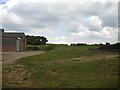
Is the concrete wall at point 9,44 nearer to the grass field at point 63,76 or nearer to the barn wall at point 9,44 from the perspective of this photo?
the barn wall at point 9,44

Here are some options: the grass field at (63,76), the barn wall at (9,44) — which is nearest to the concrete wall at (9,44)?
the barn wall at (9,44)

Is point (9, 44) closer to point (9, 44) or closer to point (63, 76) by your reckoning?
point (9, 44)

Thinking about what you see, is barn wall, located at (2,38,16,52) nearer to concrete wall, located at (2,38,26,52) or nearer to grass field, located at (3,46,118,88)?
concrete wall, located at (2,38,26,52)

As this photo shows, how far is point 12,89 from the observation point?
5.73 metres

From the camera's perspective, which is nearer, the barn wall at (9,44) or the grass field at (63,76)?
the grass field at (63,76)

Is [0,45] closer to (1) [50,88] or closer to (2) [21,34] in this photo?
(2) [21,34]

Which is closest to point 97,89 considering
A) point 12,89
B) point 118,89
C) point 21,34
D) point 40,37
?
point 118,89

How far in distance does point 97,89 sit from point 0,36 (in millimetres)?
39751

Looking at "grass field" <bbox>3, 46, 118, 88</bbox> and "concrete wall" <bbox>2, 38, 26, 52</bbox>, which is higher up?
"concrete wall" <bbox>2, 38, 26, 52</bbox>

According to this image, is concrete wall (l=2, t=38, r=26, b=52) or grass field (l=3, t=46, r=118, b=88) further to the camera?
concrete wall (l=2, t=38, r=26, b=52)

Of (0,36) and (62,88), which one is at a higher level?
(0,36)

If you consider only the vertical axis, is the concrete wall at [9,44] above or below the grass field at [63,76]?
above

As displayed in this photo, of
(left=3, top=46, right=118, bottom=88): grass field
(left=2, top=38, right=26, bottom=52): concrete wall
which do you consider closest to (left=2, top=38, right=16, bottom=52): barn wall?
(left=2, top=38, right=26, bottom=52): concrete wall

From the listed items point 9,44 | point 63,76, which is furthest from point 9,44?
point 63,76
